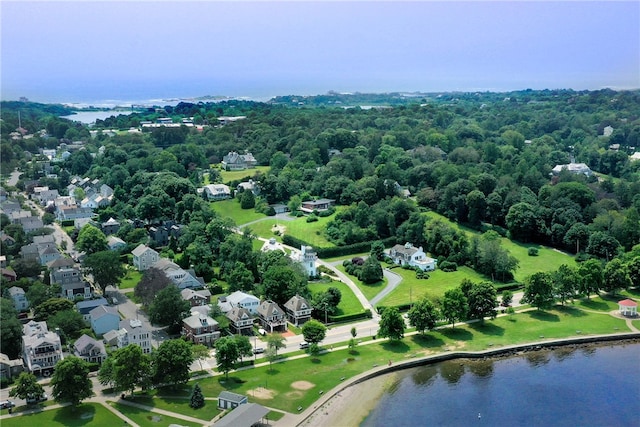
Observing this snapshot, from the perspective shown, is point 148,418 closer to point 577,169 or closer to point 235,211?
point 235,211

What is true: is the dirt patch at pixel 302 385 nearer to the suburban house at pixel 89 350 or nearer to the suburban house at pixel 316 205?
the suburban house at pixel 89 350

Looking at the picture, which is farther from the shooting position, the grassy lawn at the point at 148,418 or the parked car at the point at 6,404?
the parked car at the point at 6,404

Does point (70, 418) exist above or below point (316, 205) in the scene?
below

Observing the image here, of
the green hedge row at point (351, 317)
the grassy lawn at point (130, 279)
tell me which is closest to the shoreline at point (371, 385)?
the green hedge row at point (351, 317)

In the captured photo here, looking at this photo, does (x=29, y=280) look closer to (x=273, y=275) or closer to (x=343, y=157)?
(x=273, y=275)

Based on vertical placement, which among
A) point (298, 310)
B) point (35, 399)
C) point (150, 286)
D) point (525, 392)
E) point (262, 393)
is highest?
point (150, 286)

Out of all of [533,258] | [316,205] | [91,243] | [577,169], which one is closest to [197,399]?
[91,243]

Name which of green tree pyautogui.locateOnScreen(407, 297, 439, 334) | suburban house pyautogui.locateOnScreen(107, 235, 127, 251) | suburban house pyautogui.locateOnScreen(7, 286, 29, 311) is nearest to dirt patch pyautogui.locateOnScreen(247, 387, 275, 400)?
green tree pyautogui.locateOnScreen(407, 297, 439, 334)
